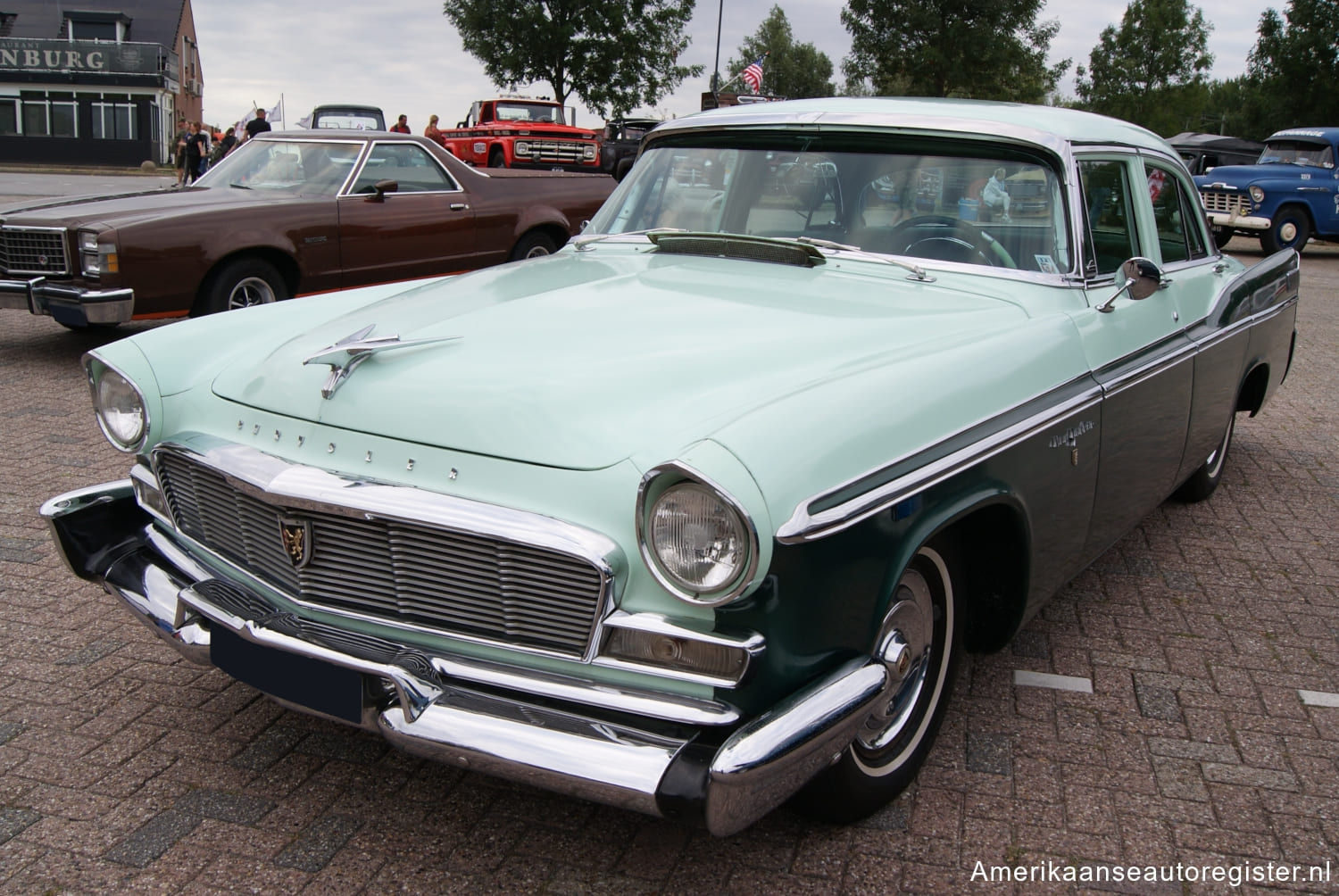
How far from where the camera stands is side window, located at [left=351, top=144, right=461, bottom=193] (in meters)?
8.36

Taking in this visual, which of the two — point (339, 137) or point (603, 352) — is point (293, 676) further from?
point (339, 137)

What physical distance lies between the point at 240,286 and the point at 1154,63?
50.0 meters

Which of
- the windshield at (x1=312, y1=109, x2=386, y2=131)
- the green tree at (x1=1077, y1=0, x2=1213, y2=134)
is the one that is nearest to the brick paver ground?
the windshield at (x1=312, y1=109, x2=386, y2=131)

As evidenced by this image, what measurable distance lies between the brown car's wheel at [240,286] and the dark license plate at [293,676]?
518 cm

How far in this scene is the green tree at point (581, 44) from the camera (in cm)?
3606

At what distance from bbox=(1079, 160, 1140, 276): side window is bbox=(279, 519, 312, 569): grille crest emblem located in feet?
7.42

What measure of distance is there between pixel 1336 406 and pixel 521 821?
21.5ft

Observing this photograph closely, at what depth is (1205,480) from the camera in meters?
4.97

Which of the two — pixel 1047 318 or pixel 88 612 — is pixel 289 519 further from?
pixel 1047 318

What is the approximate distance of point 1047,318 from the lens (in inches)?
119

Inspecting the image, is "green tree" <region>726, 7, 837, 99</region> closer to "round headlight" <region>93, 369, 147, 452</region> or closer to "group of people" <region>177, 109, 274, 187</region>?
"group of people" <region>177, 109, 274, 187</region>

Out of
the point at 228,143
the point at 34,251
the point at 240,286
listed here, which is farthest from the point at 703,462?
the point at 228,143

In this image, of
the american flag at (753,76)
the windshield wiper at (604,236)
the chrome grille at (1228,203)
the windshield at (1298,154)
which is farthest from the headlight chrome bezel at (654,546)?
the american flag at (753,76)

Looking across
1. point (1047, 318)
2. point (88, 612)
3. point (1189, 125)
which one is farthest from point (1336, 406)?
Result: point (1189, 125)
